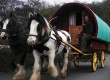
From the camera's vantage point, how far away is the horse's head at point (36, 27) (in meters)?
8.34

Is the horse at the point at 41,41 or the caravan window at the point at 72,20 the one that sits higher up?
the caravan window at the point at 72,20

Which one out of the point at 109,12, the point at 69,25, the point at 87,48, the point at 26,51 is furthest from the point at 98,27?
the point at 109,12

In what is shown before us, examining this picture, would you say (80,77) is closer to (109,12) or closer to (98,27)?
(98,27)

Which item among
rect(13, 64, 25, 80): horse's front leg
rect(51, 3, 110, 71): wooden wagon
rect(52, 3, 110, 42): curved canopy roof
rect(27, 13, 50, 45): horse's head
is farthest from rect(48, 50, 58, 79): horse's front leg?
rect(52, 3, 110, 42): curved canopy roof

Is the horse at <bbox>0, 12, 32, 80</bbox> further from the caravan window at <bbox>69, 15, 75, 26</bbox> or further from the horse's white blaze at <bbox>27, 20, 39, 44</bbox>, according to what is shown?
the caravan window at <bbox>69, 15, 75, 26</bbox>

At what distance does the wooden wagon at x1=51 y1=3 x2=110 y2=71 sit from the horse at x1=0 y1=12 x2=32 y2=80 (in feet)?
9.01

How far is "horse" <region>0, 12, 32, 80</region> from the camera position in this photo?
955 cm

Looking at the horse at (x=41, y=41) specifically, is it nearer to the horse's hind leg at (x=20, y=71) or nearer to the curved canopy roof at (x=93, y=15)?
the horse's hind leg at (x=20, y=71)

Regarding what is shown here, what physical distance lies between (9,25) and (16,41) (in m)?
0.62

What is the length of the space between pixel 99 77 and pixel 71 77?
3.28ft

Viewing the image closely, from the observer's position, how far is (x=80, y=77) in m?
11.1

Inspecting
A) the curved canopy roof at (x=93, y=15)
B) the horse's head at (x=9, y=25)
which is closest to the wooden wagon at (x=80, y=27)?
the curved canopy roof at (x=93, y=15)

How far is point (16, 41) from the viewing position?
9852mm

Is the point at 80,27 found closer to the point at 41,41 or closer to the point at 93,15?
the point at 93,15
